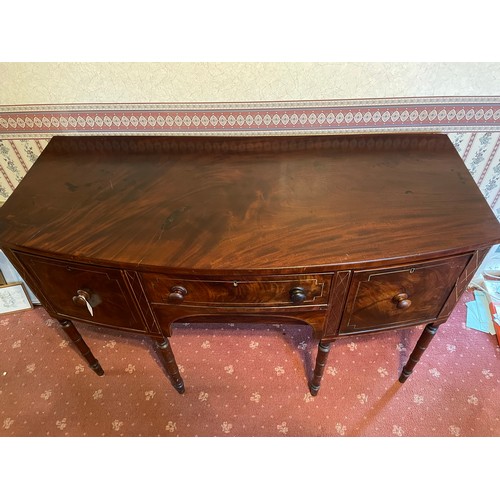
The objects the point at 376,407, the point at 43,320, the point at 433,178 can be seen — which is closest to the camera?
the point at 433,178

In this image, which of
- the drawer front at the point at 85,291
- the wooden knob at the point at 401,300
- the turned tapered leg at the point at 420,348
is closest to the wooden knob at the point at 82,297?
the drawer front at the point at 85,291

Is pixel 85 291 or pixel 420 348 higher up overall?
pixel 85 291

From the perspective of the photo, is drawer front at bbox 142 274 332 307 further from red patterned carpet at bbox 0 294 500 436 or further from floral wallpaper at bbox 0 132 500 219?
floral wallpaper at bbox 0 132 500 219

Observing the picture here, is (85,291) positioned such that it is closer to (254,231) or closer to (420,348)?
(254,231)

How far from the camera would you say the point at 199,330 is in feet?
5.42

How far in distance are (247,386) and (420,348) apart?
26.6 inches

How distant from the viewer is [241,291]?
90cm

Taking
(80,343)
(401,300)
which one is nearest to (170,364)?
(80,343)

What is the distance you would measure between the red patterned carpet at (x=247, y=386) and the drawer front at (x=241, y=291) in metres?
0.66

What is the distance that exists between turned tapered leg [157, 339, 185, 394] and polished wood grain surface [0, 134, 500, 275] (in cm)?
43

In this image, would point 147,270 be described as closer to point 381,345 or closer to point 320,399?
point 320,399

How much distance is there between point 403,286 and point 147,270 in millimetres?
648

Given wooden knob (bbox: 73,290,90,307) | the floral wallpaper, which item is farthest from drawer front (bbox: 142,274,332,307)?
the floral wallpaper

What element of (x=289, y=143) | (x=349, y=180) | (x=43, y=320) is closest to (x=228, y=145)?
(x=289, y=143)
